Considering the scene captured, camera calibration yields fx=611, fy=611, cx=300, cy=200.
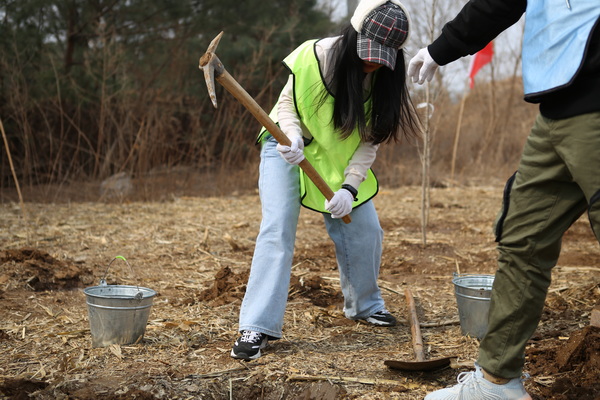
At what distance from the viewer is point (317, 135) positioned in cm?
314

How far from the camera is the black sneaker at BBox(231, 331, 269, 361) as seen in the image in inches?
113

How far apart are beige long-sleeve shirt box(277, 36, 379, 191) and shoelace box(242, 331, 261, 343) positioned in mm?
858

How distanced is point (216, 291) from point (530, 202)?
2.38 m

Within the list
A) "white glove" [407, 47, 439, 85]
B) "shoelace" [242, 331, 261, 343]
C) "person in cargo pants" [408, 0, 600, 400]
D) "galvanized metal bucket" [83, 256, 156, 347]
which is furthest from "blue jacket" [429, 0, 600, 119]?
"galvanized metal bucket" [83, 256, 156, 347]

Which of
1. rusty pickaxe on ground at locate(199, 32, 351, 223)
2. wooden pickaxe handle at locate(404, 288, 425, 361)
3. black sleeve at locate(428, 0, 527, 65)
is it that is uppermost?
black sleeve at locate(428, 0, 527, 65)

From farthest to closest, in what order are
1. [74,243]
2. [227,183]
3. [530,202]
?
[227,183], [74,243], [530,202]

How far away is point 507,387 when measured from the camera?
225cm

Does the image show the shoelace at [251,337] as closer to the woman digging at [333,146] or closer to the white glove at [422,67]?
the woman digging at [333,146]

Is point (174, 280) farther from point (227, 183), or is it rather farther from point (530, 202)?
point (227, 183)

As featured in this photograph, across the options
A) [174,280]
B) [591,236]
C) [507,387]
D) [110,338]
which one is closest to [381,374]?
[507,387]

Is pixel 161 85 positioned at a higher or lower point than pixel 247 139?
higher

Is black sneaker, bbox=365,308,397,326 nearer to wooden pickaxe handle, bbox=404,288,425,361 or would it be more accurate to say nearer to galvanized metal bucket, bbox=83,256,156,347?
wooden pickaxe handle, bbox=404,288,425,361

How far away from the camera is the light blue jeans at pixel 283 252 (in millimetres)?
2947

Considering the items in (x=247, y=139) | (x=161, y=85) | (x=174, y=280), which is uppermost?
(x=161, y=85)
